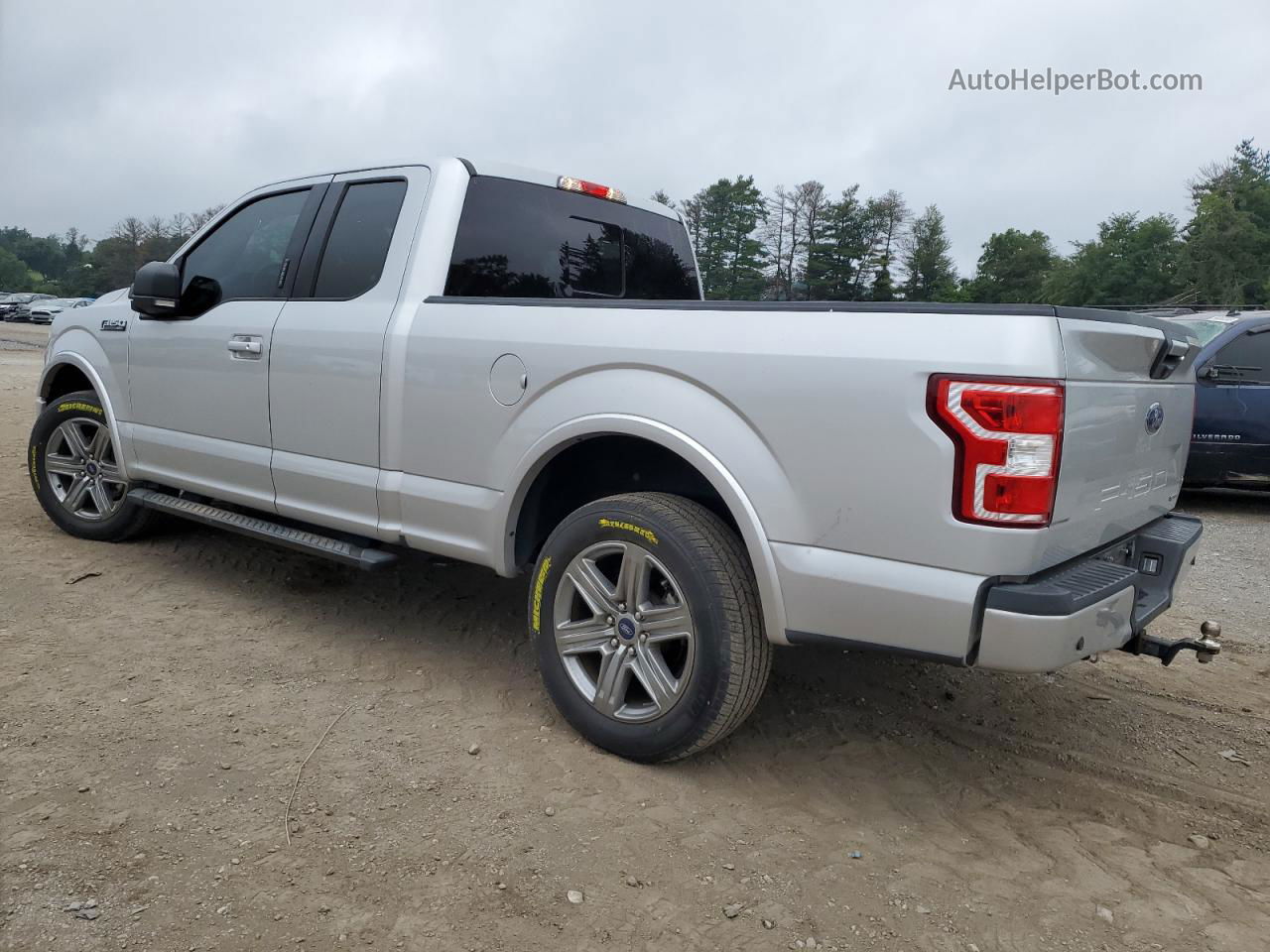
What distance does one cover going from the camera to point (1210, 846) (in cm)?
277

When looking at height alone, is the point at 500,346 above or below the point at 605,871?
above

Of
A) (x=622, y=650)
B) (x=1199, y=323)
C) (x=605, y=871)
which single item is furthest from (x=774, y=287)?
(x=605, y=871)

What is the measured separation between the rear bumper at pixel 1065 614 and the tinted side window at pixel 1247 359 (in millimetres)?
5998

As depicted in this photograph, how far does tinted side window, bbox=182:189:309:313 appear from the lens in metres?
4.31

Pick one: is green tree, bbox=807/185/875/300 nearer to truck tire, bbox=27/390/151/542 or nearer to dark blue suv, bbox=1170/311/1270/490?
dark blue suv, bbox=1170/311/1270/490

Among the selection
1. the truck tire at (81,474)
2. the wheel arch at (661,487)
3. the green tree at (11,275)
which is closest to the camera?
the wheel arch at (661,487)

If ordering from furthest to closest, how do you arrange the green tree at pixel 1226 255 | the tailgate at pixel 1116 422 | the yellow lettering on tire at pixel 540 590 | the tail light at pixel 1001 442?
the green tree at pixel 1226 255, the yellow lettering on tire at pixel 540 590, the tailgate at pixel 1116 422, the tail light at pixel 1001 442

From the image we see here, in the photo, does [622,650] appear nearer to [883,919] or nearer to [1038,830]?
[883,919]

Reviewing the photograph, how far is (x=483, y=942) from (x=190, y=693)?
180 centimetres

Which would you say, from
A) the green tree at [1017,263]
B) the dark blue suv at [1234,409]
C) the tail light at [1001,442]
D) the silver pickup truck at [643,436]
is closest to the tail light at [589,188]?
the silver pickup truck at [643,436]

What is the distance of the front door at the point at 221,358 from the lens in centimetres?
416

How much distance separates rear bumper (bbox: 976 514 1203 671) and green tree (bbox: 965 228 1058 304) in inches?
1696

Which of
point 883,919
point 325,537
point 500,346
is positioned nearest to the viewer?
point 883,919

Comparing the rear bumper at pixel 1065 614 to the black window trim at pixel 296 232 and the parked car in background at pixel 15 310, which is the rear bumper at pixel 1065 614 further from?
the parked car in background at pixel 15 310
